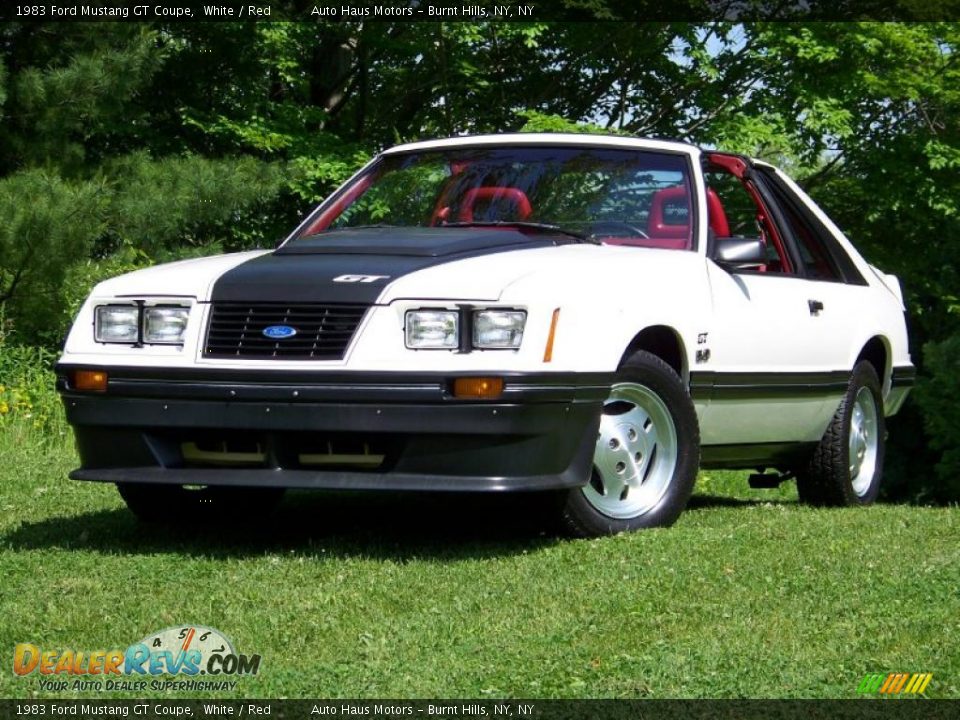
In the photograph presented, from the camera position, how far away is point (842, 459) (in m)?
7.92

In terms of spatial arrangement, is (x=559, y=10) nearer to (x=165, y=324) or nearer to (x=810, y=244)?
(x=810, y=244)

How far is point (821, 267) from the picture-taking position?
26.5 feet

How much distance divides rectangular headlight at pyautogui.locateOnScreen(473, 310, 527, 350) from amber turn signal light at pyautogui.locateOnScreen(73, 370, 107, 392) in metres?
1.40

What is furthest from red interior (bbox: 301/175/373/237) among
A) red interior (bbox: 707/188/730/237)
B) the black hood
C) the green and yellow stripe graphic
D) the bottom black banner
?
the green and yellow stripe graphic

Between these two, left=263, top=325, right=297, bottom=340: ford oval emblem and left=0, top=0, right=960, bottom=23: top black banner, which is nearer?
left=263, top=325, right=297, bottom=340: ford oval emblem

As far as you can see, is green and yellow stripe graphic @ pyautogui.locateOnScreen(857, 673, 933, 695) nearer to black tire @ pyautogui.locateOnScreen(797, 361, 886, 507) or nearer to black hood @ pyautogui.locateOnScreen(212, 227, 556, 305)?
black hood @ pyautogui.locateOnScreen(212, 227, 556, 305)

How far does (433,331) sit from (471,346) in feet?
0.46

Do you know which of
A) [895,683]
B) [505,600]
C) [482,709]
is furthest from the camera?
[505,600]

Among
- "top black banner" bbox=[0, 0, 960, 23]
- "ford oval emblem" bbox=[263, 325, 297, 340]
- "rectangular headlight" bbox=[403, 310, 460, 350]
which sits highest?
"top black banner" bbox=[0, 0, 960, 23]

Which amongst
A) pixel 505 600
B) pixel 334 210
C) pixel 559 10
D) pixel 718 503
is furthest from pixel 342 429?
pixel 559 10

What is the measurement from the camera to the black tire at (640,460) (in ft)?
19.7

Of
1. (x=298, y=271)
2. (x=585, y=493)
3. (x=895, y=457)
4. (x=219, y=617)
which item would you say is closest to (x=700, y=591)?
(x=585, y=493)

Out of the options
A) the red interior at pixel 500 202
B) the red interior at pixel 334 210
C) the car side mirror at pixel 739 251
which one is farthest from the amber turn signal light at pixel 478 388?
the red interior at pixel 334 210

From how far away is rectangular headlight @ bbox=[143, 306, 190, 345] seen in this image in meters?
5.81
